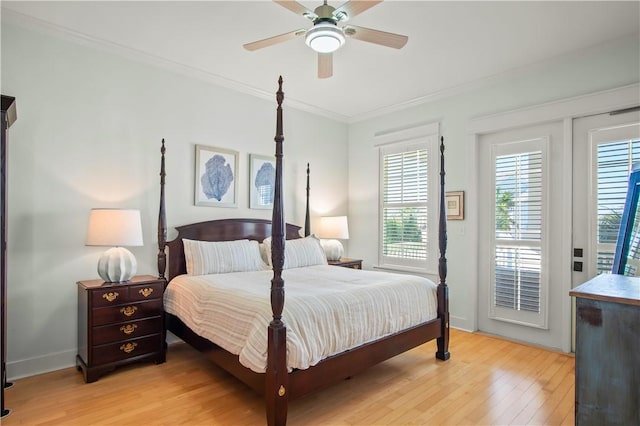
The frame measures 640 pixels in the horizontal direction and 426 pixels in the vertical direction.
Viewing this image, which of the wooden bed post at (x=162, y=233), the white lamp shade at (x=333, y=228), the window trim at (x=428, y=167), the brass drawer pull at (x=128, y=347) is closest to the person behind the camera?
the brass drawer pull at (x=128, y=347)

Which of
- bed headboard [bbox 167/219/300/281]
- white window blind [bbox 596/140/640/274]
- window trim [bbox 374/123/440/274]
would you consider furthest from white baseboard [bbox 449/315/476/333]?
bed headboard [bbox 167/219/300/281]

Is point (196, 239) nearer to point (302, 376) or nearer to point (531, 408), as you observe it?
point (302, 376)

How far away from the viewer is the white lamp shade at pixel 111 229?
2775 mm

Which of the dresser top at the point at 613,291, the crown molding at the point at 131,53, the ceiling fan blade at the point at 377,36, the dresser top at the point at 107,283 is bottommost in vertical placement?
the dresser top at the point at 107,283

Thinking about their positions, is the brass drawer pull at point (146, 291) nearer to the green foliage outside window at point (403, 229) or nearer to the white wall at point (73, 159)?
the white wall at point (73, 159)

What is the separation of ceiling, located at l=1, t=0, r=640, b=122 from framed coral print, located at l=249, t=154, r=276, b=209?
0.86 m

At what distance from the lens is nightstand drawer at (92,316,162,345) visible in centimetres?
272

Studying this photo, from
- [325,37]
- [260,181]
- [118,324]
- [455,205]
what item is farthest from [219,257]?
[455,205]

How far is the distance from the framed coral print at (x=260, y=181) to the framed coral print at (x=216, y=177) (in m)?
0.21

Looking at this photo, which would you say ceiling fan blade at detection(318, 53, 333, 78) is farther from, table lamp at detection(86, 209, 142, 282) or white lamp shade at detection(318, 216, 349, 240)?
white lamp shade at detection(318, 216, 349, 240)

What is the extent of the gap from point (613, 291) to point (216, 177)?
11.4 feet

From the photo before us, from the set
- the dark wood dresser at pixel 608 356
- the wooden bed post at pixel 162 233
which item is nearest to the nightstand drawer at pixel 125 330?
the wooden bed post at pixel 162 233

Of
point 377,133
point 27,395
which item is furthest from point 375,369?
point 377,133

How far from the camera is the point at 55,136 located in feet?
9.67
